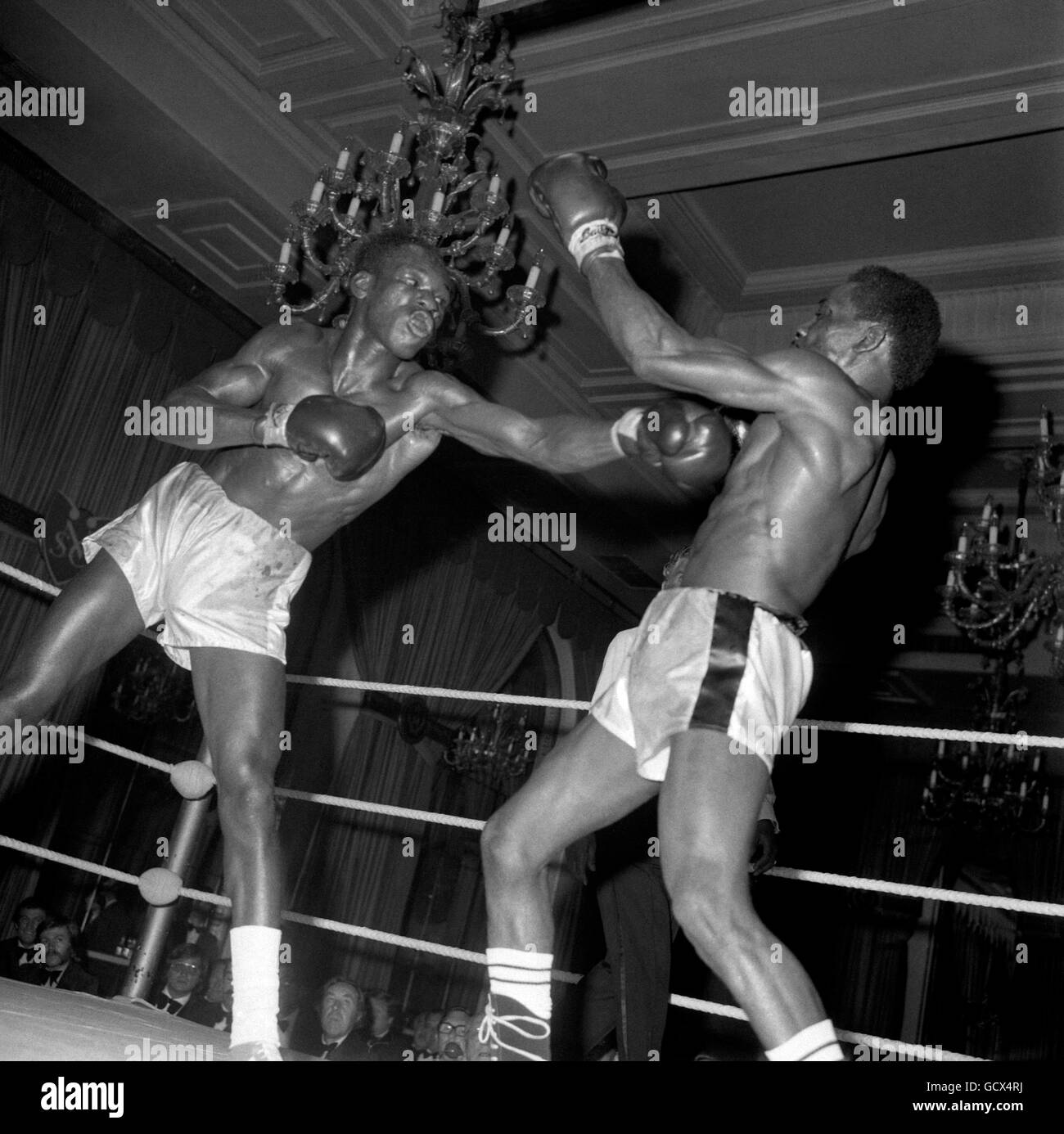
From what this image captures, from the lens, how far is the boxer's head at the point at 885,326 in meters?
2.04

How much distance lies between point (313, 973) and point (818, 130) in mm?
5092

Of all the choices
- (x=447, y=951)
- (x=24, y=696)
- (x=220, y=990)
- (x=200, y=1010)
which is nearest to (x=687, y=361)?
(x=447, y=951)

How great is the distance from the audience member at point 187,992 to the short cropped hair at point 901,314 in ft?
12.8

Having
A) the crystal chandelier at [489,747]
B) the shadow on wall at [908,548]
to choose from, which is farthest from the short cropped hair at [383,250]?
the crystal chandelier at [489,747]

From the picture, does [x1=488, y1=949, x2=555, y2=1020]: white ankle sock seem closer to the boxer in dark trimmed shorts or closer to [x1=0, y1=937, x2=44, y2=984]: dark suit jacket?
the boxer in dark trimmed shorts

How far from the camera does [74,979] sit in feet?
14.9

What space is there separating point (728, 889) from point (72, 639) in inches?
53.8

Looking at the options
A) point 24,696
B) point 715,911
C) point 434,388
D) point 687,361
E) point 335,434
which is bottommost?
point 715,911

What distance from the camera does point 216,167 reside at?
4.73m

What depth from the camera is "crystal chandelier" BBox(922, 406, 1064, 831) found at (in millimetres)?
4348

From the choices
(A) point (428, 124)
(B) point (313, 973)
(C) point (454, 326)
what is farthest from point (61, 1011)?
(B) point (313, 973)

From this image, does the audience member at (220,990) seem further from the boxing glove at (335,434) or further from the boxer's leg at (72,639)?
the boxing glove at (335,434)

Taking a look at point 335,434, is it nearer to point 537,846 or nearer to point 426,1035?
point 537,846
